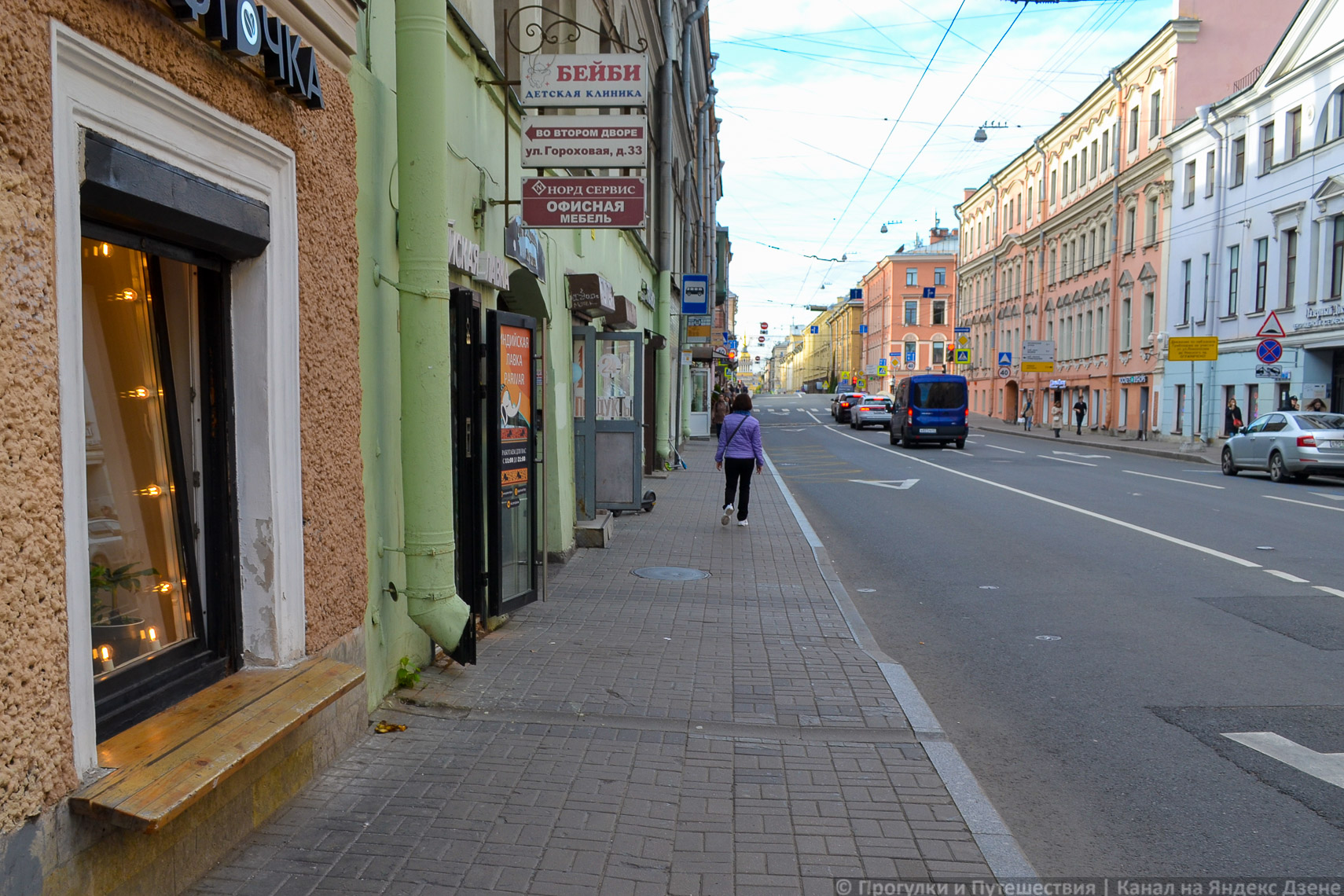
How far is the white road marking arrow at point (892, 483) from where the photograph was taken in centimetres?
1873

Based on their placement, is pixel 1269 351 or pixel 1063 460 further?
pixel 1063 460

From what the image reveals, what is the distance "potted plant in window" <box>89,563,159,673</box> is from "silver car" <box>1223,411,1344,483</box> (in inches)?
862

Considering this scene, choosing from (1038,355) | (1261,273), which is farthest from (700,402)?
(1261,273)

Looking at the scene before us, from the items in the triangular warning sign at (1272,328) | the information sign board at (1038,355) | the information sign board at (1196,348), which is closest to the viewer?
the triangular warning sign at (1272,328)

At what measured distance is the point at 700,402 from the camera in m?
39.8

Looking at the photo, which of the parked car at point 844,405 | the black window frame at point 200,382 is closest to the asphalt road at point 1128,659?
the black window frame at point 200,382

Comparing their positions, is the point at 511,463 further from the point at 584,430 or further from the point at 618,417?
the point at 618,417

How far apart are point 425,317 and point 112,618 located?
229 centimetres

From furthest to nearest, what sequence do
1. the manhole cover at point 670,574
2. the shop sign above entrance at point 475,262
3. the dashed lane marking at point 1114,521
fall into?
the dashed lane marking at point 1114,521 < the manhole cover at point 670,574 < the shop sign above entrance at point 475,262

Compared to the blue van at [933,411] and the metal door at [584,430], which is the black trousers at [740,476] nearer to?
the metal door at [584,430]

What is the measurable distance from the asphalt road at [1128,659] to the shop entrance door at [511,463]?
2677 millimetres

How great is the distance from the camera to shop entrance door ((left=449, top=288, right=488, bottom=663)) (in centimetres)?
606

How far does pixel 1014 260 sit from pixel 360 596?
59.4 m

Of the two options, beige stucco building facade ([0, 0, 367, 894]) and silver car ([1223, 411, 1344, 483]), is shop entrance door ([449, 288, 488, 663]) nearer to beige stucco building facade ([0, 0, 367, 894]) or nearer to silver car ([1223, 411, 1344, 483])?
beige stucco building facade ([0, 0, 367, 894])
